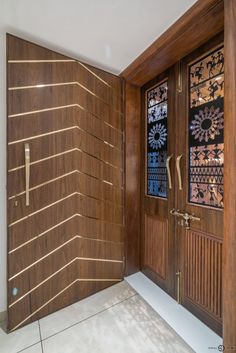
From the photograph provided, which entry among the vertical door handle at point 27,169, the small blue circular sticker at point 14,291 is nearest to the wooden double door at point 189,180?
the vertical door handle at point 27,169

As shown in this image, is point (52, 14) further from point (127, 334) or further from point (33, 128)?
point (127, 334)

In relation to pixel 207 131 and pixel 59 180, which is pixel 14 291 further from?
pixel 207 131

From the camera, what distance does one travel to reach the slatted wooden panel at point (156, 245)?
1.96 metres

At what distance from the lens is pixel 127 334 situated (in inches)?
57.4

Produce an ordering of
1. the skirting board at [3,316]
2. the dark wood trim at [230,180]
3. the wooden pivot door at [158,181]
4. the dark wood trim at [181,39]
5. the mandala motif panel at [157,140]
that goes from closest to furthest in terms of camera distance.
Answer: the dark wood trim at [230,180] → the dark wood trim at [181,39] → the skirting board at [3,316] → the wooden pivot door at [158,181] → the mandala motif panel at [157,140]

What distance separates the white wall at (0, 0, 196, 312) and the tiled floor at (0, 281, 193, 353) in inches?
14.8

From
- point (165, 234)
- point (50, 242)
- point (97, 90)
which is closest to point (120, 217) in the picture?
point (165, 234)

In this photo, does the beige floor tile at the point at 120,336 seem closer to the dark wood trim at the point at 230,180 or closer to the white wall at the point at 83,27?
the dark wood trim at the point at 230,180

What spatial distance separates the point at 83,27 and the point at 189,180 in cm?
141

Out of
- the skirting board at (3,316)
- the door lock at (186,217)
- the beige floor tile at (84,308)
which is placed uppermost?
the door lock at (186,217)

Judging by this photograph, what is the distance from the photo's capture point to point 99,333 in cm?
146

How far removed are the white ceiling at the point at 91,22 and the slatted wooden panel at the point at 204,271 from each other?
159 cm

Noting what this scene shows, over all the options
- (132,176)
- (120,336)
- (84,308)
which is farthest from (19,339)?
(132,176)

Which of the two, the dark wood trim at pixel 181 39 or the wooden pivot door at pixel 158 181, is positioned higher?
the dark wood trim at pixel 181 39
